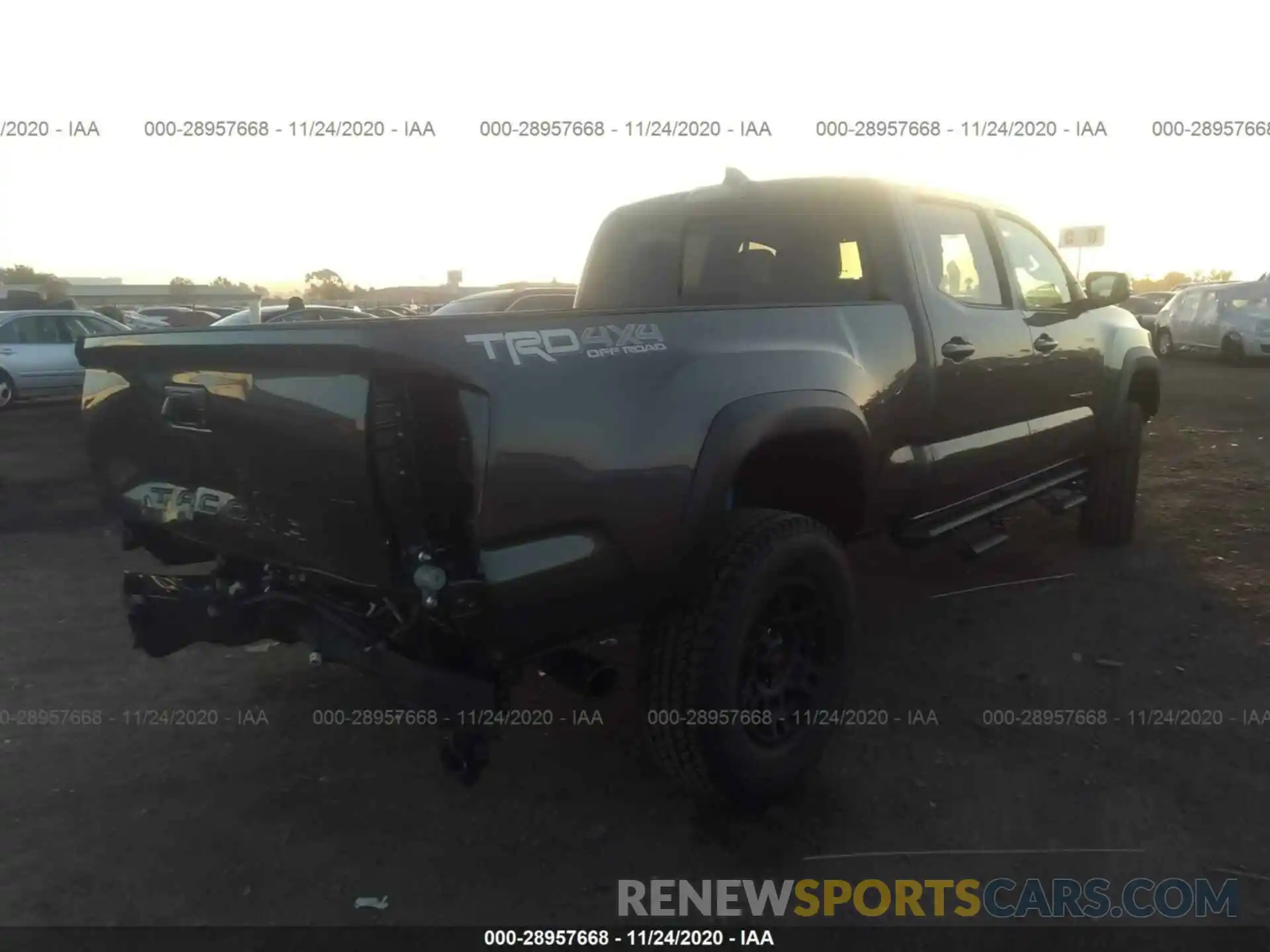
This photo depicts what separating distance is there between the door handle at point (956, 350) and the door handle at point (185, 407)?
103 inches

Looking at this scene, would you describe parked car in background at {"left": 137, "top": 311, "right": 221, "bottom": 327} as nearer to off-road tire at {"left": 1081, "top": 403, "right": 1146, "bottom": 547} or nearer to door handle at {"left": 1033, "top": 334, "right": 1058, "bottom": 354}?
off-road tire at {"left": 1081, "top": 403, "right": 1146, "bottom": 547}

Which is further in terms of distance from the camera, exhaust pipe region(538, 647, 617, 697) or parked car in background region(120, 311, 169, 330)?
parked car in background region(120, 311, 169, 330)

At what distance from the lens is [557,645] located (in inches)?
95.7

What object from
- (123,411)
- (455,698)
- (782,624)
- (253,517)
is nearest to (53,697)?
(123,411)

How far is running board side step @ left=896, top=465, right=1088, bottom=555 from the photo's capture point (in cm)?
388

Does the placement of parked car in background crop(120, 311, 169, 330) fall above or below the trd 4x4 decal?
below

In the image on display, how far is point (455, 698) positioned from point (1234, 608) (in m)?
4.14

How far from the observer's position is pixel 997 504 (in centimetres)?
443

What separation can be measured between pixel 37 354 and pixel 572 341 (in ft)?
44.5

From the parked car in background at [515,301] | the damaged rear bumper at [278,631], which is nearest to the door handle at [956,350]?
the damaged rear bumper at [278,631]

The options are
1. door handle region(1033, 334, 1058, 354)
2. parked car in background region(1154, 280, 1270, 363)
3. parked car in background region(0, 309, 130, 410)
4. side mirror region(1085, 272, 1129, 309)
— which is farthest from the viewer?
parked car in background region(1154, 280, 1270, 363)

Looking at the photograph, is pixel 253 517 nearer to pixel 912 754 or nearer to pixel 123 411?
pixel 123 411

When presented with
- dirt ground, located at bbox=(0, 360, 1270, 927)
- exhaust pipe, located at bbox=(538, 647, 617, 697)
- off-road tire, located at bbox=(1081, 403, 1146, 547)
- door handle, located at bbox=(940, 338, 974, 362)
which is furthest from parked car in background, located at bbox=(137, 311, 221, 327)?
exhaust pipe, located at bbox=(538, 647, 617, 697)

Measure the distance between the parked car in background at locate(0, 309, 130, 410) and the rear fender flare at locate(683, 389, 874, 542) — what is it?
41.2 ft
